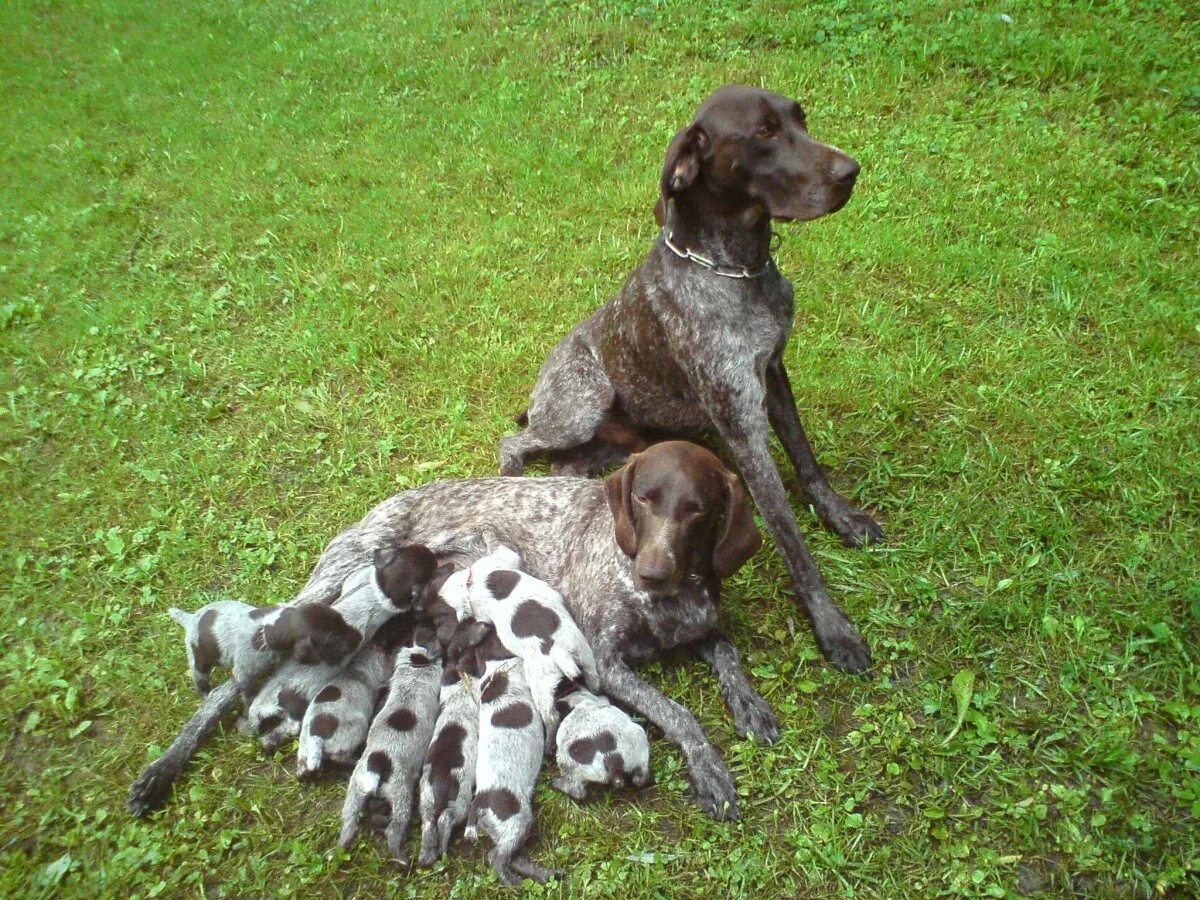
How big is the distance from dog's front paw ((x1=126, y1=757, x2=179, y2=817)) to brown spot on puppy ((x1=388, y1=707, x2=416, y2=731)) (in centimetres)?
90

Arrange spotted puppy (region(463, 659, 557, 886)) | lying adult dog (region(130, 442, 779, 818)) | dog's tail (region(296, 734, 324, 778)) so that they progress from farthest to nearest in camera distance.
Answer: lying adult dog (region(130, 442, 779, 818))
dog's tail (region(296, 734, 324, 778))
spotted puppy (region(463, 659, 557, 886))

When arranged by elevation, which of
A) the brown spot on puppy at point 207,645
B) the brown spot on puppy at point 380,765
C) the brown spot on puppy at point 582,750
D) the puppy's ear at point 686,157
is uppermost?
the puppy's ear at point 686,157

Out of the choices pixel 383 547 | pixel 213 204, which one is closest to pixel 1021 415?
pixel 383 547

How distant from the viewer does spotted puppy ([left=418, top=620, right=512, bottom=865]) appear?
2977mm

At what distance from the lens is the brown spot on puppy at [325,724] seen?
10.5ft

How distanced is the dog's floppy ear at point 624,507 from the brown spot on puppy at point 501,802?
1.02 metres

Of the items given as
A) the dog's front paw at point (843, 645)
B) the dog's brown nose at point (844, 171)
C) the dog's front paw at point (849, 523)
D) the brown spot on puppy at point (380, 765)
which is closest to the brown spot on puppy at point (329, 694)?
the brown spot on puppy at point (380, 765)

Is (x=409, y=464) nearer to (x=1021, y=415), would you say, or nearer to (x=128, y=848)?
(x=128, y=848)

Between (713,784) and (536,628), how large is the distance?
0.88 m

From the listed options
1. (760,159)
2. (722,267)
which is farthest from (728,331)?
(760,159)

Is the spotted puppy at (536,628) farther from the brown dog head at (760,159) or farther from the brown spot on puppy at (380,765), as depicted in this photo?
the brown dog head at (760,159)

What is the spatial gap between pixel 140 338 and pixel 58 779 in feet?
11.4

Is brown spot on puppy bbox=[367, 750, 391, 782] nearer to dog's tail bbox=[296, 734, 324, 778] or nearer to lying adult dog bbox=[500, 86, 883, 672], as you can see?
dog's tail bbox=[296, 734, 324, 778]

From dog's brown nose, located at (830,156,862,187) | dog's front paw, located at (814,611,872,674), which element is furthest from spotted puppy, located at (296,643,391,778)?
dog's brown nose, located at (830,156,862,187)
